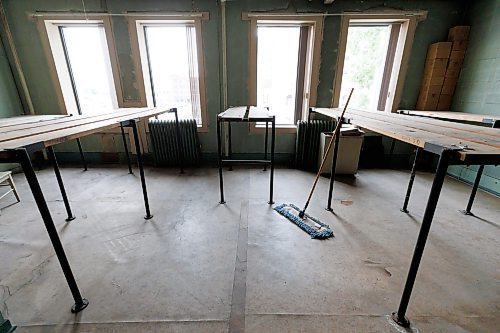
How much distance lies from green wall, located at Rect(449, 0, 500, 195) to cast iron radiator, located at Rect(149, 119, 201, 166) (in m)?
4.22

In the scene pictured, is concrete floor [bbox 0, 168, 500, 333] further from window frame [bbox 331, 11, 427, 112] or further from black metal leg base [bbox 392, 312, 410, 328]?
window frame [bbox 331, 11, 427, 112]

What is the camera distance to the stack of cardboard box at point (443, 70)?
332cm

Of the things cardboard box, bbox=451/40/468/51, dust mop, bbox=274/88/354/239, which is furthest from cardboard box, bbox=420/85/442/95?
dust mop, bbox=274/88/354/239

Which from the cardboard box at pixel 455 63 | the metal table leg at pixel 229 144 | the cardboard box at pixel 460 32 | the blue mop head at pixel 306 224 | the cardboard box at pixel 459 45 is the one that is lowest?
the blue mop head at pixel 306 224

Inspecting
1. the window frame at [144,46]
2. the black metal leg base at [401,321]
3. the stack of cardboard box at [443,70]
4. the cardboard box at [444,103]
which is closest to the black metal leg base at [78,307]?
the black metal leg base at [401,321]

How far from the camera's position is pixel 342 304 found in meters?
1.43

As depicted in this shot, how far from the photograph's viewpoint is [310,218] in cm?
235

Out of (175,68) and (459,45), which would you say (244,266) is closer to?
(175,68)

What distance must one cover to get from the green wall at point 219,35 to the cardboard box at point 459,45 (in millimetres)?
254

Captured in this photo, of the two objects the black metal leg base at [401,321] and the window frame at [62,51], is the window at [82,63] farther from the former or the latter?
the black metal leg base at [401,321]

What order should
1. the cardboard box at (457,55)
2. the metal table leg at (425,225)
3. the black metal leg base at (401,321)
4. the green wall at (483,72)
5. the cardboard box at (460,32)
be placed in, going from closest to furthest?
the metal table leg at (425,225), the black metal leg base at (401,321), the green wall at (483,72), the cardboard box at (460,32), the cardboard box at (457,55)

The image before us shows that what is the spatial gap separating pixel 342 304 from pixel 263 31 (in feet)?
12.4

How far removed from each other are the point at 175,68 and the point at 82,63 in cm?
158

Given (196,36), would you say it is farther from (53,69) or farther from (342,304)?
(342,304)
